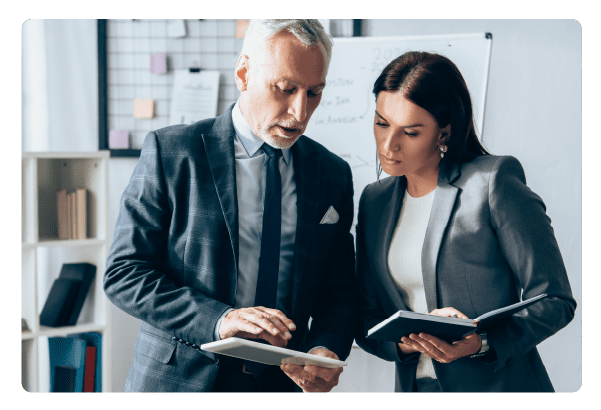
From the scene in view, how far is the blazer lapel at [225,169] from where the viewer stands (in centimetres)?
139

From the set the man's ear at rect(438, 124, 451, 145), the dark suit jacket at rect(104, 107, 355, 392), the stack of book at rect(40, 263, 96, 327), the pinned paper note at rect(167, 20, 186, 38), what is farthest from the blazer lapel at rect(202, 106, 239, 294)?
the stack of book at rect(40, 263, 96, 327)

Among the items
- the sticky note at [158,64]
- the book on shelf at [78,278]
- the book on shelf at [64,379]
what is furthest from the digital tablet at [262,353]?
the sticky note at [158,64]

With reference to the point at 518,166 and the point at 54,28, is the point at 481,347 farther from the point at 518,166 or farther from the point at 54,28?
the point at 54,28

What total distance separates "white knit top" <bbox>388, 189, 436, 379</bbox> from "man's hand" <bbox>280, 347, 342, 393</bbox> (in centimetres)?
26

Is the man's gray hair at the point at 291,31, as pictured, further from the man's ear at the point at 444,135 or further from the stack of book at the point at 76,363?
the stack of book at the point at 76,363

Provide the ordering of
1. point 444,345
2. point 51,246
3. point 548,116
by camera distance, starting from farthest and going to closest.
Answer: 1. point 51,246
2. point 548,116
3. point 444,345

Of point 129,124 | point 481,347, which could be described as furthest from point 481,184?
point 129,124

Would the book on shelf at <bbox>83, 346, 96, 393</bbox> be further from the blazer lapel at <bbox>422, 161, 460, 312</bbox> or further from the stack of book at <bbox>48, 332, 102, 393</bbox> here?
the blazer lapel at <bbox>422, 161, 460, 312</bbox>

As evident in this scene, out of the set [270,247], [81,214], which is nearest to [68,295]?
[81,214]

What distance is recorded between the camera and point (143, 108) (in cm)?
204

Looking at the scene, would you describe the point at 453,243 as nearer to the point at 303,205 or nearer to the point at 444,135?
the point at 444,135

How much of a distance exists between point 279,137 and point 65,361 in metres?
1.21

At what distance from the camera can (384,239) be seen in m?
1.51

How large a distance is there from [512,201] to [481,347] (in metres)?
0.39
